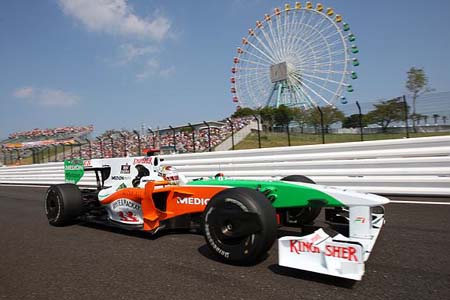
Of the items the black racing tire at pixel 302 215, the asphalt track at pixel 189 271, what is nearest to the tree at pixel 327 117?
the asphalt track at pixel 189 271

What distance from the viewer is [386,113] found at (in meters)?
10.9

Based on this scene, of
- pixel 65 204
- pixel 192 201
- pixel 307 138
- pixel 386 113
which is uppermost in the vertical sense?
pixel 386 113

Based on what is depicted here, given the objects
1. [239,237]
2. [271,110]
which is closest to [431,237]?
[239,237]

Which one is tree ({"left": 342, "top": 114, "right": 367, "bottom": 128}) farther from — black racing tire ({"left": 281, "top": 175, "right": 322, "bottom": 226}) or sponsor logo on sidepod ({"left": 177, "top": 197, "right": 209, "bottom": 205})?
sponsor logo on sidepod ({"left": 177, "top": 197, "right": 209, "bottom": 205})

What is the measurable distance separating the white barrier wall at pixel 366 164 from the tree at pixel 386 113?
389 cm

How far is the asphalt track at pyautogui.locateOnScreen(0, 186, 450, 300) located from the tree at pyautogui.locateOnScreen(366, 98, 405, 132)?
6.22 metres

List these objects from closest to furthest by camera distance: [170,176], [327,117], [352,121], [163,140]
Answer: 1. [170,176]
2. [352,121]
3. [327,117]
4. [163,140]

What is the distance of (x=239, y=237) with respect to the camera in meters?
3.27

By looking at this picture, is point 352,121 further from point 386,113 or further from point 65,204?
point 65,204

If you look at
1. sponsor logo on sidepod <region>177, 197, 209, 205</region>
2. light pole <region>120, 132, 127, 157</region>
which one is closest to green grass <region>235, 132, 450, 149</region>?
light pole <region>120, 132, 127, 157</region>

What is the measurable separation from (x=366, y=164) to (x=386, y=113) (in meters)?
4.48

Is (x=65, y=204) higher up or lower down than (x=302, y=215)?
higher up

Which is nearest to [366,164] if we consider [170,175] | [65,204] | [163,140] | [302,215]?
[302,215]

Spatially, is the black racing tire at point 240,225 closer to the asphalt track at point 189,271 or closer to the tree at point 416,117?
the asphalt track at point 189,271
